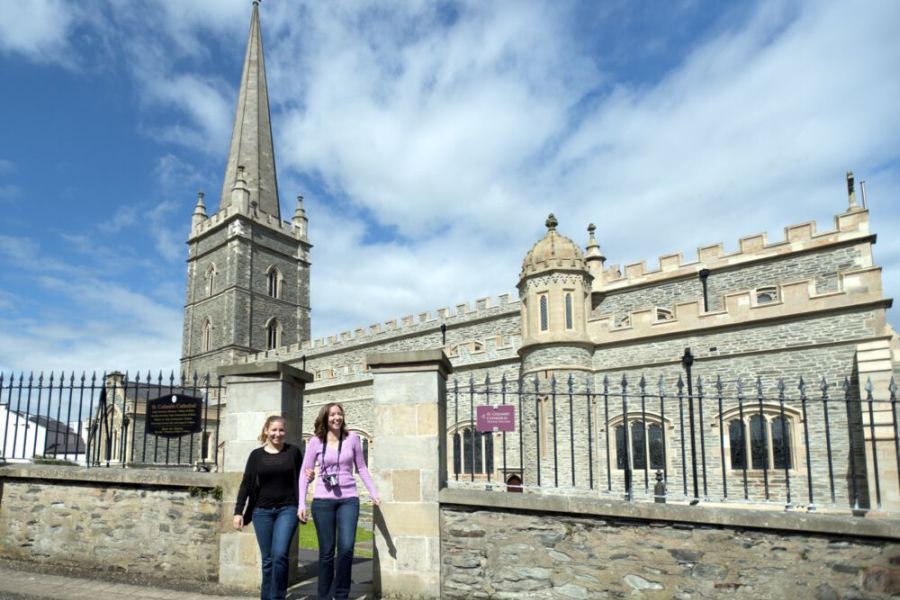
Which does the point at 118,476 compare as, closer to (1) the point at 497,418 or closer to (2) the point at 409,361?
(2) the point at 409,361

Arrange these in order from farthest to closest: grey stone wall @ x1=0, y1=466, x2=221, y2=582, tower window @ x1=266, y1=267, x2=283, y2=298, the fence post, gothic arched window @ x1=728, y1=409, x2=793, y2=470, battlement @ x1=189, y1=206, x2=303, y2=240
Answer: tower window @ x1=266, y1=267, x2=283, y2=298
battlement @ x1=189, y1=206, x2=303, y2=240
gothic arched window @ x1=728, y1=409, x2=793, y2=470
the fence post
grey stone wall @ x1=0, y1=466, x2=221, y2=582

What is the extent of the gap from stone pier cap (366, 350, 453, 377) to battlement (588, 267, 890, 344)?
12.3 meters

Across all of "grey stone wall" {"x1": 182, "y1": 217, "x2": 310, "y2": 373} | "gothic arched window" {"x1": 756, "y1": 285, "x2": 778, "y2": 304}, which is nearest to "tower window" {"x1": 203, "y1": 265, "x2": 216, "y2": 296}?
"grey stone wall" {"x1": 182, "y1": 217, "x2": 310, "y2": 373}

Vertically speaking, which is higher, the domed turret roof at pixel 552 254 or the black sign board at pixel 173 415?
the domed turret roof at pixel 552 254

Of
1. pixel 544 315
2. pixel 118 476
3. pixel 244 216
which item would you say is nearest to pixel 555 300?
pixel 544 315

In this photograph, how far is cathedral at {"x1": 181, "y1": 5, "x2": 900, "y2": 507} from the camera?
44.4ft

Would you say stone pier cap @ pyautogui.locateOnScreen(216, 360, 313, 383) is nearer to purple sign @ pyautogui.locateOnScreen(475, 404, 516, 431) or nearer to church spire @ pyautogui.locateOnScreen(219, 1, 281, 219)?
purple sign @ pyautogui.locateOnScreen(475, 404, 516, 431)

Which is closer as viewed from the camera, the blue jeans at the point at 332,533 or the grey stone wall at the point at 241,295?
the blue jeans at the point at 332,533

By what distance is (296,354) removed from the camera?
36.8m

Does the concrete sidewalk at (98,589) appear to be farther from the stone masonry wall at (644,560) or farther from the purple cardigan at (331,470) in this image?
the purple cardigan at (331,470)

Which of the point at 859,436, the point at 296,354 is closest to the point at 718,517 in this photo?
the point at 859,436

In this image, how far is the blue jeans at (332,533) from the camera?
4988 mm

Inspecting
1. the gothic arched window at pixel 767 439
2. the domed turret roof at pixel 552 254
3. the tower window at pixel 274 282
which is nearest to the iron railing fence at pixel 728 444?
the gothic arched window at pixel 767 439

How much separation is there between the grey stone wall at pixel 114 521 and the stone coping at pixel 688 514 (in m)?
2.81
